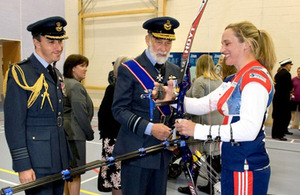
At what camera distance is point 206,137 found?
124 cm

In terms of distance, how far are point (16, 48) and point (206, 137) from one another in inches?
337

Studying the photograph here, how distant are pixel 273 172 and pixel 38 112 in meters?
3.32

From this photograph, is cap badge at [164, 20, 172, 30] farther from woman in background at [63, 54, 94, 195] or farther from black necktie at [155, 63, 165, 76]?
woman in background at [63, 54, 94, 195]

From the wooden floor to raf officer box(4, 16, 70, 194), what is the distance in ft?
5.15

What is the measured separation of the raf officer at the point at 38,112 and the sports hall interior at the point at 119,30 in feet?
8.65

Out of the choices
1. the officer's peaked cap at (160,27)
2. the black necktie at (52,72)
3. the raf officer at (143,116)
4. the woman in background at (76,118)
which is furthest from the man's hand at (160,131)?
the woman in background at (76,118)

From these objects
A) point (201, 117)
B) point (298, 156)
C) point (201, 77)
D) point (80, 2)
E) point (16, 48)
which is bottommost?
point (298, 156)

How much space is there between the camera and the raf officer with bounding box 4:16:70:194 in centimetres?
132

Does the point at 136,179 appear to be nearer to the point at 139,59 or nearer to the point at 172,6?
the point at 139,59

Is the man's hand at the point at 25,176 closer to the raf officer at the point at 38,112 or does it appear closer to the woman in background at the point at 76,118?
the raf officer at the point at 38,112

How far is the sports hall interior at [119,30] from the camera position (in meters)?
4.40

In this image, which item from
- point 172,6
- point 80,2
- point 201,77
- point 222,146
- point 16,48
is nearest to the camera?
point 222,146

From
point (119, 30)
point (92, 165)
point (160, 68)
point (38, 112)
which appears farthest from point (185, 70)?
point (119, 30)

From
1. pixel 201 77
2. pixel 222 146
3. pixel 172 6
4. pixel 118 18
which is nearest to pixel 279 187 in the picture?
pixel 201 77
